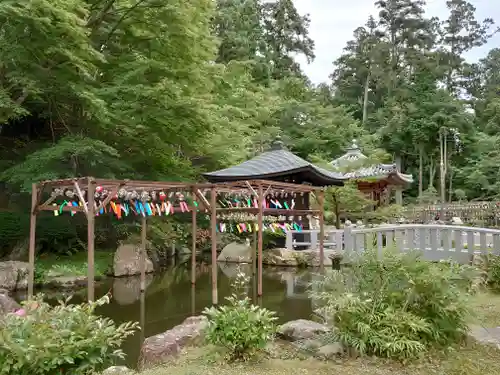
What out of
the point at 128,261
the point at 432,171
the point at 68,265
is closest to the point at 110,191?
the point at 128,261

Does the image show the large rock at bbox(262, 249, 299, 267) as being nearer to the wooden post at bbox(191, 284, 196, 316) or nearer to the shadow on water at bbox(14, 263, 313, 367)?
the shadow on water at bbox(14, 263, 313, 367)

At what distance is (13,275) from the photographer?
10641mm

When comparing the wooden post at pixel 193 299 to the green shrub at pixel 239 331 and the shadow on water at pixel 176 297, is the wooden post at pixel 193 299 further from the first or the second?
the green shrub at pixel 239 331

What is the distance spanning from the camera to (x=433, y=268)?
5.01m

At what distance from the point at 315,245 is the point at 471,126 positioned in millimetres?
22062

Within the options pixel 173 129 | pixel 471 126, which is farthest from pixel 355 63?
pixel 173 129

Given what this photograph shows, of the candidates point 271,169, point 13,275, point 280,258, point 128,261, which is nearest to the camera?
point 13,275

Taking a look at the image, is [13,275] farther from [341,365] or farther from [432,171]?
[432,171]

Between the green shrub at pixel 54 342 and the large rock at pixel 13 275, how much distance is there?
299 inches

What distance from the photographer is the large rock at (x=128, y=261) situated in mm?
12891

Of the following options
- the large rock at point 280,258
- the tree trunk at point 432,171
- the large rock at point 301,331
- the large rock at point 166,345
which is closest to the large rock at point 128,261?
the large rock at point 280,258

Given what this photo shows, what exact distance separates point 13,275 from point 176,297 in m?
4.08

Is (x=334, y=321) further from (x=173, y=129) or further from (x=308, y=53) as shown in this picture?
(x=308, y=53)

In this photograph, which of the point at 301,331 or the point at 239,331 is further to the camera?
the point at 301,331
